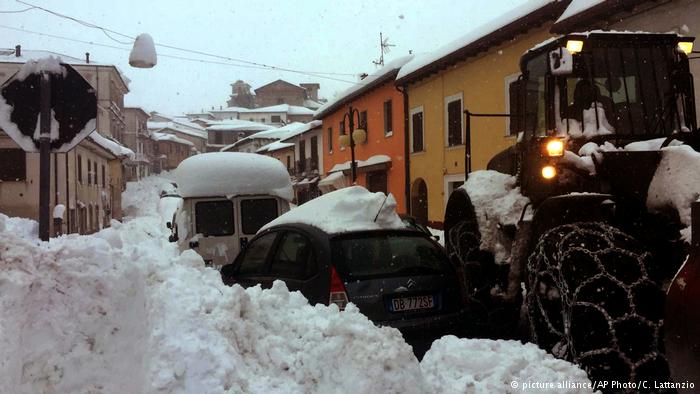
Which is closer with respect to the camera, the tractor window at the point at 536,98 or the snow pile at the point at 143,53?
the tractor window at the point at 536,98

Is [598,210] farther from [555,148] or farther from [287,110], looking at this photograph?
[287,110]

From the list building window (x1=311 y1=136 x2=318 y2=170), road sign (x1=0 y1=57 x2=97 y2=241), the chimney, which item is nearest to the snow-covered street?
road sign (x1=0 y1=57 x2=97 y2=241)

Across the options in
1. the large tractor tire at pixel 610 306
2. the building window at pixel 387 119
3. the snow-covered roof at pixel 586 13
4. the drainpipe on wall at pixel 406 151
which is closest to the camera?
the large tractor tire at pixel 610 306

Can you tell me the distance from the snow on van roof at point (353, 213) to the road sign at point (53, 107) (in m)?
2.19

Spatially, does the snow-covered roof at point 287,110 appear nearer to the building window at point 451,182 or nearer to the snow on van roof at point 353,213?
the building window at point 451,182

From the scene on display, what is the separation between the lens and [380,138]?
24.6m

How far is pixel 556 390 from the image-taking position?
144 inches

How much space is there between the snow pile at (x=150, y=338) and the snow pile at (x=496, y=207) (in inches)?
119

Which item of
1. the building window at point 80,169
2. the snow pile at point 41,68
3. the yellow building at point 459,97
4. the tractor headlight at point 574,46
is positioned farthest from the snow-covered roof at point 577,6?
the building window at point 80,169

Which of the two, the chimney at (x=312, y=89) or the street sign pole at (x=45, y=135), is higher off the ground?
the chimney at (x=312, y=89)

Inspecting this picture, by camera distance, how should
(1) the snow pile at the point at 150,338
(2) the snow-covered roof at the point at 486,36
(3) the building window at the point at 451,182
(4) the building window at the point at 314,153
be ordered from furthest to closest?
(4) the building window at the point at 314,153 → (3) the building window at the point at 451,182 → (2) the snow-covered roof at the point at 486,36 → (1) the snow pile at the point at 150,338

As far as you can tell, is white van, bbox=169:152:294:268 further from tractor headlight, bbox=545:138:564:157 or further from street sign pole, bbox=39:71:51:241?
tractor headlight, bbox=545:138:564:157

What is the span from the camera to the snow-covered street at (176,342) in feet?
10.1

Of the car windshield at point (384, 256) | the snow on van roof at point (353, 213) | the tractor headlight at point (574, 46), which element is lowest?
the car windshield at point (384, 256)
